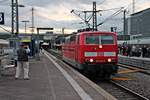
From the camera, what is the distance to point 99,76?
24969 mm

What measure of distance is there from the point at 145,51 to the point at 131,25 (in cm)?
6598

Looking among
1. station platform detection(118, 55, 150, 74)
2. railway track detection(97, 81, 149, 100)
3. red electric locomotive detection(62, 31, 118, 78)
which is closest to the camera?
railway track detection(97, 81, 149, 100)

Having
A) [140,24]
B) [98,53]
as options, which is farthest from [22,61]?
[140,24]

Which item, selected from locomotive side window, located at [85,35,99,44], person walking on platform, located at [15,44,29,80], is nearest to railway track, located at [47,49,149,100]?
locomotive side window, located at [85,35,99,44]

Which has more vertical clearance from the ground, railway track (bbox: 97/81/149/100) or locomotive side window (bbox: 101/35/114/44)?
locomotive side window (bbox: 101/35/114/44)

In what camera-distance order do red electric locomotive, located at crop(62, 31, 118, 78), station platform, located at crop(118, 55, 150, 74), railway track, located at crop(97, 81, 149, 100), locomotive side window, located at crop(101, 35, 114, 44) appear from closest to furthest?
railway track, located at crop(97, 81, 149, 100) < red electric locomotive, located at crop(62, 31, 118, 78) < locomotive side window, located at crop(101, 35, 114, 44) < station platform, located at crop(118, 55, 150, 74)

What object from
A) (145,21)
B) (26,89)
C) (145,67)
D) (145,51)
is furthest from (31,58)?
(145,21)

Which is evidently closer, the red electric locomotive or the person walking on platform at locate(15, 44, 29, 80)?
the person walking on platform at locate(15, 44, 29, 80)

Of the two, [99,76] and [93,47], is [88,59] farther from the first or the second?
[99,76]

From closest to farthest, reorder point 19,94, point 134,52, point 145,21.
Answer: point 19,94
point 134,52
point 145,21

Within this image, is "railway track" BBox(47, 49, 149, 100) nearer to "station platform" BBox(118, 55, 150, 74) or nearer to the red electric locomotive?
the red electric locomotive

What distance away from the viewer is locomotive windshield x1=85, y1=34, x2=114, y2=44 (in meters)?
23.1

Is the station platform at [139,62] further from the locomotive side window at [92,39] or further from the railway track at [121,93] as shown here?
the railway track at [121,93]

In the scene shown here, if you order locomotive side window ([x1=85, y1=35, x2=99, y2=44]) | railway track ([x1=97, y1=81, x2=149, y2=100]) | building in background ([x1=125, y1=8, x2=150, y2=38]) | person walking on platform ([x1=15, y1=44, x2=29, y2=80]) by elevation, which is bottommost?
railway track ([x1=97, y1=81, x2=149, y2=100])
